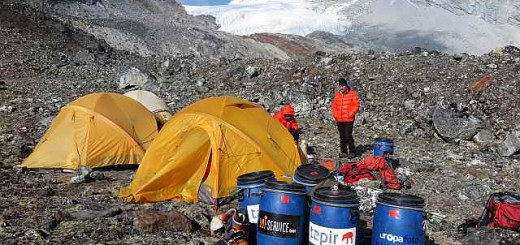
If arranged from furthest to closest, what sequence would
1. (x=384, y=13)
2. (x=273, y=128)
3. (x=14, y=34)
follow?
(x=384, y=13) < (x=14, y=34) < (x=273, y=128)

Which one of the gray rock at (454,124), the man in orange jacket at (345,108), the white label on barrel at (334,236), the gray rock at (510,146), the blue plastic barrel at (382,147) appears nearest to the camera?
the white label on barrel at (334,236)

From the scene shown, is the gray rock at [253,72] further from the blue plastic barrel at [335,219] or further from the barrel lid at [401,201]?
the blue plastic barrel at [335,219]

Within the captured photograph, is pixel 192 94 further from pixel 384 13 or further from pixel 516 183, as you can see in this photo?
pixel 384 13

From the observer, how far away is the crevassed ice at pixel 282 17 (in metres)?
70.6

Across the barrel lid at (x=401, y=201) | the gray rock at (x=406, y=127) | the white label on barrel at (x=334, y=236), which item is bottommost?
the gray rock at (x=406, y=127)

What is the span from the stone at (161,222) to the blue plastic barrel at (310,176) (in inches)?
51.9

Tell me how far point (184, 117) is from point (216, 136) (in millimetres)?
627

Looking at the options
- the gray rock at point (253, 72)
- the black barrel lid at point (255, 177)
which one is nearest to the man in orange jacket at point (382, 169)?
the black barrel lid at point (255, 177)

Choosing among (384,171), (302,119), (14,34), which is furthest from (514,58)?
(14,34)

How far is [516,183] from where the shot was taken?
8688mm

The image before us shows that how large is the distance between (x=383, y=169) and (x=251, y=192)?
10.6ft

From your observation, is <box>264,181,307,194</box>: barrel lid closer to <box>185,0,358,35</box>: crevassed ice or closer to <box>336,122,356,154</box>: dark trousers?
<box>336,122,356,154</box>: dark trousers

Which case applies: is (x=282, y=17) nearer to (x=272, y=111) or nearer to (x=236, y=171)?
(x=272, y=111)

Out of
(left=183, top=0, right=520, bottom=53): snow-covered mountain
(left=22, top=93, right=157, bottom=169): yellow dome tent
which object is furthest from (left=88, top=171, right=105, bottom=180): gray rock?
(left=183, top=0, right=520, bottom=53): snow-covered mountain
